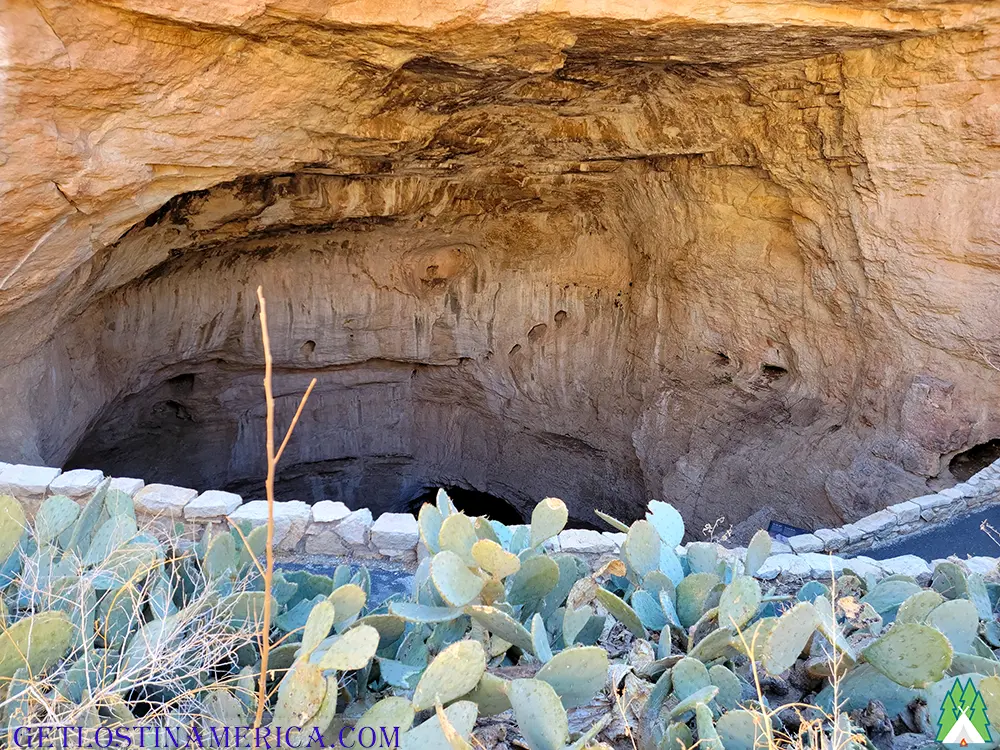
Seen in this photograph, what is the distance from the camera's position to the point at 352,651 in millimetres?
1595

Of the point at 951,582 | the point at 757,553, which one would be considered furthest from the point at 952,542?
the point at 757,553

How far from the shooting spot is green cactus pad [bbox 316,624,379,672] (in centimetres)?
157

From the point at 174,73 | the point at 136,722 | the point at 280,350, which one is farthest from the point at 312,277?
the point at 136,722

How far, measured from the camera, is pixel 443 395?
31.5 ft

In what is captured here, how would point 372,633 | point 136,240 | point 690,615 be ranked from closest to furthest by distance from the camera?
point 372,633, point 690,615, point 136,240

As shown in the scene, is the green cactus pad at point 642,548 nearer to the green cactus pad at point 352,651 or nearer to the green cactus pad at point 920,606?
the green cactus pad at point 920,606

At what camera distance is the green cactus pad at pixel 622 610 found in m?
2.16

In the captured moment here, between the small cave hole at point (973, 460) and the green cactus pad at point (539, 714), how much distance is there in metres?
5.28

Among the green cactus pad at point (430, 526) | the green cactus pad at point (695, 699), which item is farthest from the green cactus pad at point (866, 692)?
the green cactus pad at point (430, 526)

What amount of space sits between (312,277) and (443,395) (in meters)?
2.50

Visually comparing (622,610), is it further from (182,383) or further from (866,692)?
(182,383)

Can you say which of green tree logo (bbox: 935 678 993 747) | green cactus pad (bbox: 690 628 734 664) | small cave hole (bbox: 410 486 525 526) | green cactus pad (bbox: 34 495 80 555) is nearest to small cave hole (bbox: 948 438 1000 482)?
green tree logo (bbox: 935 678 993 747)

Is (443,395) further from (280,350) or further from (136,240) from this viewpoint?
(136,240)

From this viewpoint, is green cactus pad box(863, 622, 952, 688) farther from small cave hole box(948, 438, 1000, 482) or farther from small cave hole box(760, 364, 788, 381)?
small cave hole box(760, 364, 788, 381)
